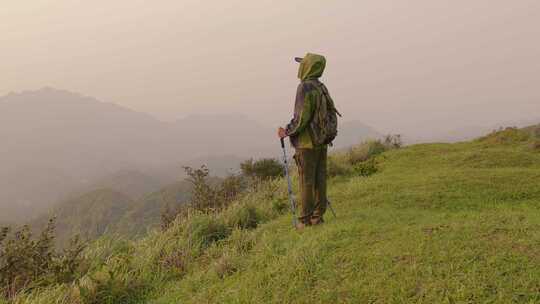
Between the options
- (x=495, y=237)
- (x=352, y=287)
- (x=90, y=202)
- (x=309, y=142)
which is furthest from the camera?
(x=90, y=202)

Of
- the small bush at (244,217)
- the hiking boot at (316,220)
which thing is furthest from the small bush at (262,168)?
the hiking boot at (316,220)

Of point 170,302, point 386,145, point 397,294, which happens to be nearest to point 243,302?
point 170,302

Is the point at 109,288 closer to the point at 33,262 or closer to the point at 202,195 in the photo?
the point at 33,262

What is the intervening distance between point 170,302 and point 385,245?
3.11 m

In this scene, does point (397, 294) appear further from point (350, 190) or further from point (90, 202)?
point (90, 202)

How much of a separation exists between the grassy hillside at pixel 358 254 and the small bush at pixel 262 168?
27.2 ft

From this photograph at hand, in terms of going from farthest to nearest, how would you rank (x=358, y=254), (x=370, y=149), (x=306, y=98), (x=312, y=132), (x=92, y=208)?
1. (x=92, y=208)
2. (x=370, y=149)
3. (x=312, y=132)
4. (x=306, y=98)
5. (x=358, y=254)

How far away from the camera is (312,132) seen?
278 inches

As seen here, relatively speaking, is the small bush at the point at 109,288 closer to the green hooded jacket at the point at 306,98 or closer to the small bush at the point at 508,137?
the green hooded jacket at the point at 306,98

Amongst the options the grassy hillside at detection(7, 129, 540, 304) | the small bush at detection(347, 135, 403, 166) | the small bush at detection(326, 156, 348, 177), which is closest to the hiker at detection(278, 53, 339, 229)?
the grassy hillside at detection(7, 129, 540, 304)

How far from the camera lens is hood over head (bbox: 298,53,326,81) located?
23.1 feet

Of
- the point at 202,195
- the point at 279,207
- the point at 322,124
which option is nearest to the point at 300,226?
the point at 322,124

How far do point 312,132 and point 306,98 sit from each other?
0.61 meters

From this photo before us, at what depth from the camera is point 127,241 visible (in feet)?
28.1
